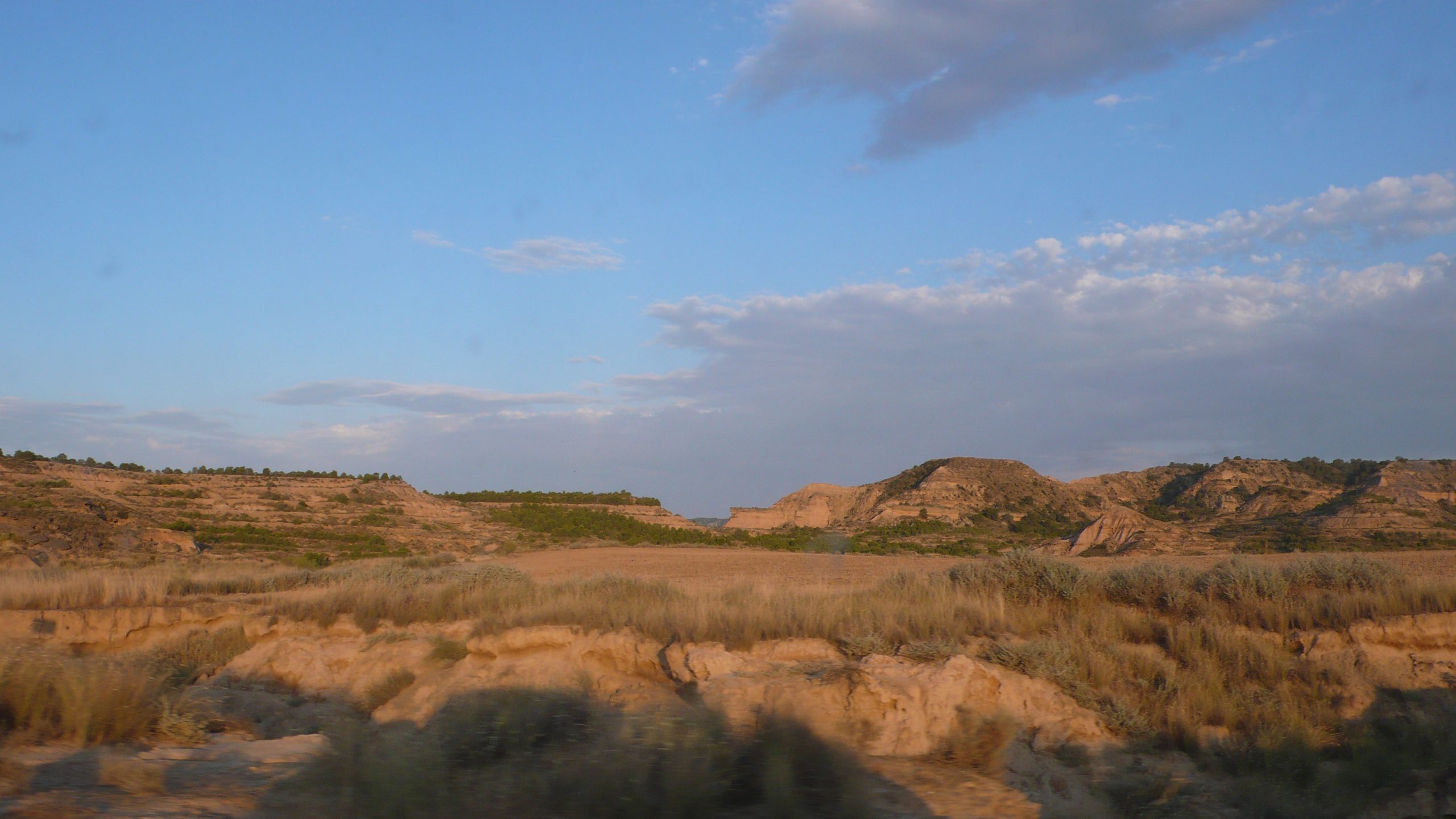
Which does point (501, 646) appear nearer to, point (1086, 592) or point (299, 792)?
point (299, 792)

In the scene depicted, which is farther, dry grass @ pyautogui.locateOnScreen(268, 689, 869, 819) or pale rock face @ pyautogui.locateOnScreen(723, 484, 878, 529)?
pale rock face @ pyautogui.locateOnScreen(723, 484, 878, 529)

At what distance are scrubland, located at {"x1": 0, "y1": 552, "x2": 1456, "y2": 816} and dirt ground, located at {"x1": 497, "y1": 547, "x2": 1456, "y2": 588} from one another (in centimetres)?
208

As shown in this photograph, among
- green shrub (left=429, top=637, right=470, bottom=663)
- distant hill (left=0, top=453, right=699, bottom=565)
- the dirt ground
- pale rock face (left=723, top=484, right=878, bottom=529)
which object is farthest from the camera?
pale rock face (left=723, top=484, right=878, bottom=529)

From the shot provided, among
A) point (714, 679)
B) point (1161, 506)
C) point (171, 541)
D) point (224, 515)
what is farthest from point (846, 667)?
point (1161, 506)

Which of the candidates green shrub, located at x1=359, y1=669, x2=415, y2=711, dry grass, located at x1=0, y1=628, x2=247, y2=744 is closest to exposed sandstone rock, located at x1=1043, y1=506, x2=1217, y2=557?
green shrub, located at x1=359, y1=669, x2=415, y2=711

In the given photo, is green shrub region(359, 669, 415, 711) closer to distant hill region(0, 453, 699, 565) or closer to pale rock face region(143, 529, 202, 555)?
distant hill region(0, 453, 699, 565)

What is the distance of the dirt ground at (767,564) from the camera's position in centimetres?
1480

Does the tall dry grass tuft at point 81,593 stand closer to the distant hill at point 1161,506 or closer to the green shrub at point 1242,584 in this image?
the green shrub at point 1242,584

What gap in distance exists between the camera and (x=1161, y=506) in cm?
4591

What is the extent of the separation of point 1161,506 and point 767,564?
31618 millimetres

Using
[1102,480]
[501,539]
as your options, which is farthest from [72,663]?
[1102,480]

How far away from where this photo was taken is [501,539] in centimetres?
3769

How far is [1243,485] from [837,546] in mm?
24369

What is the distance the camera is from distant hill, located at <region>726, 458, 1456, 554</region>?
2745 cm
